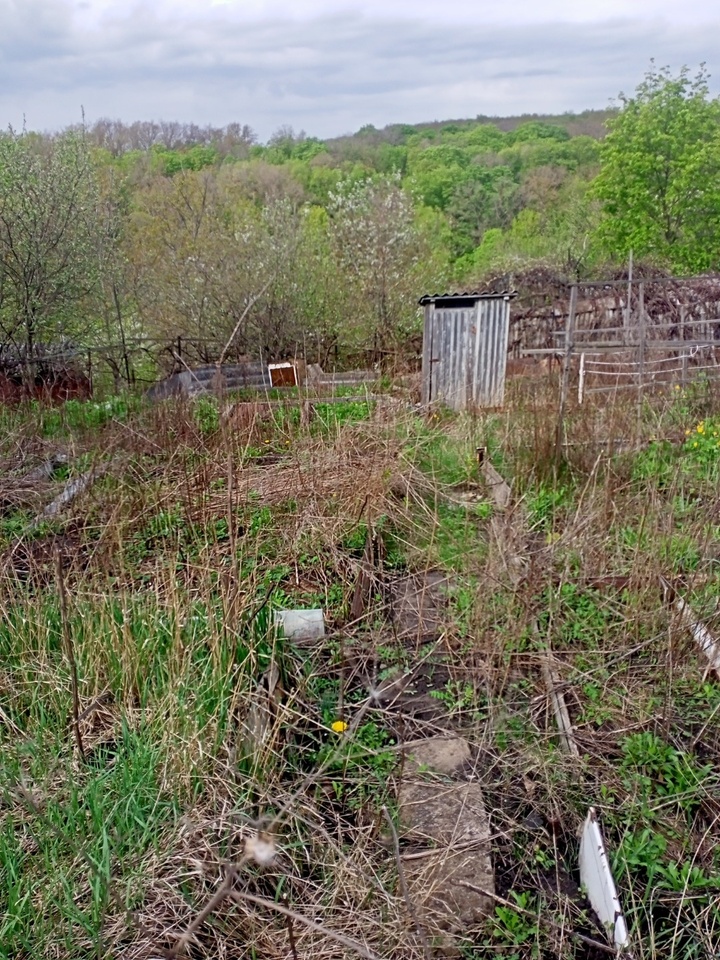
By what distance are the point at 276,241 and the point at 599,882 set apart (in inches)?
650

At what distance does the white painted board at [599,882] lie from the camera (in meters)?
2.10

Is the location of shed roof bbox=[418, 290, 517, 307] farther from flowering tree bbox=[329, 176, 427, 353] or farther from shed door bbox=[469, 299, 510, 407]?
flowering tree bbox=[329, 176, 427, 353]

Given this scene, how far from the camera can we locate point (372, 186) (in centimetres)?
2191

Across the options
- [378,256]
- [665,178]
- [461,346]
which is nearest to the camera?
[461,346]

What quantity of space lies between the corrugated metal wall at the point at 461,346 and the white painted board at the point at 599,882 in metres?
8.51

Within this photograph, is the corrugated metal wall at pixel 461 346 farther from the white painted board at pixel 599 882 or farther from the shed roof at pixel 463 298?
the white painted board at pixel 599 882

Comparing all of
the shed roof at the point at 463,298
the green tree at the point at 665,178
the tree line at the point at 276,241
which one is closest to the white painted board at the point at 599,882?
the tree line at the point at 276,241

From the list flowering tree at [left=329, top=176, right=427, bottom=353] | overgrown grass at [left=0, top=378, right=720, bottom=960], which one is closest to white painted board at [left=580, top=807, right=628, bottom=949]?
overgrown grass at [left=0, top=378, right=720, bottom=960]

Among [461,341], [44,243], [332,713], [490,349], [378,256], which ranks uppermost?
[44,243]

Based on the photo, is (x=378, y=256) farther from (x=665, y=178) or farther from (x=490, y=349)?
(x=665, y=178)

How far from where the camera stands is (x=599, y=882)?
88.0 inches

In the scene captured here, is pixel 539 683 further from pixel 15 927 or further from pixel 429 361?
pixel 429 361

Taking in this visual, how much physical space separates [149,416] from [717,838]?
563 cm

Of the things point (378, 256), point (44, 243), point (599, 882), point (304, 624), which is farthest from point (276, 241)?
point (599, 882)
